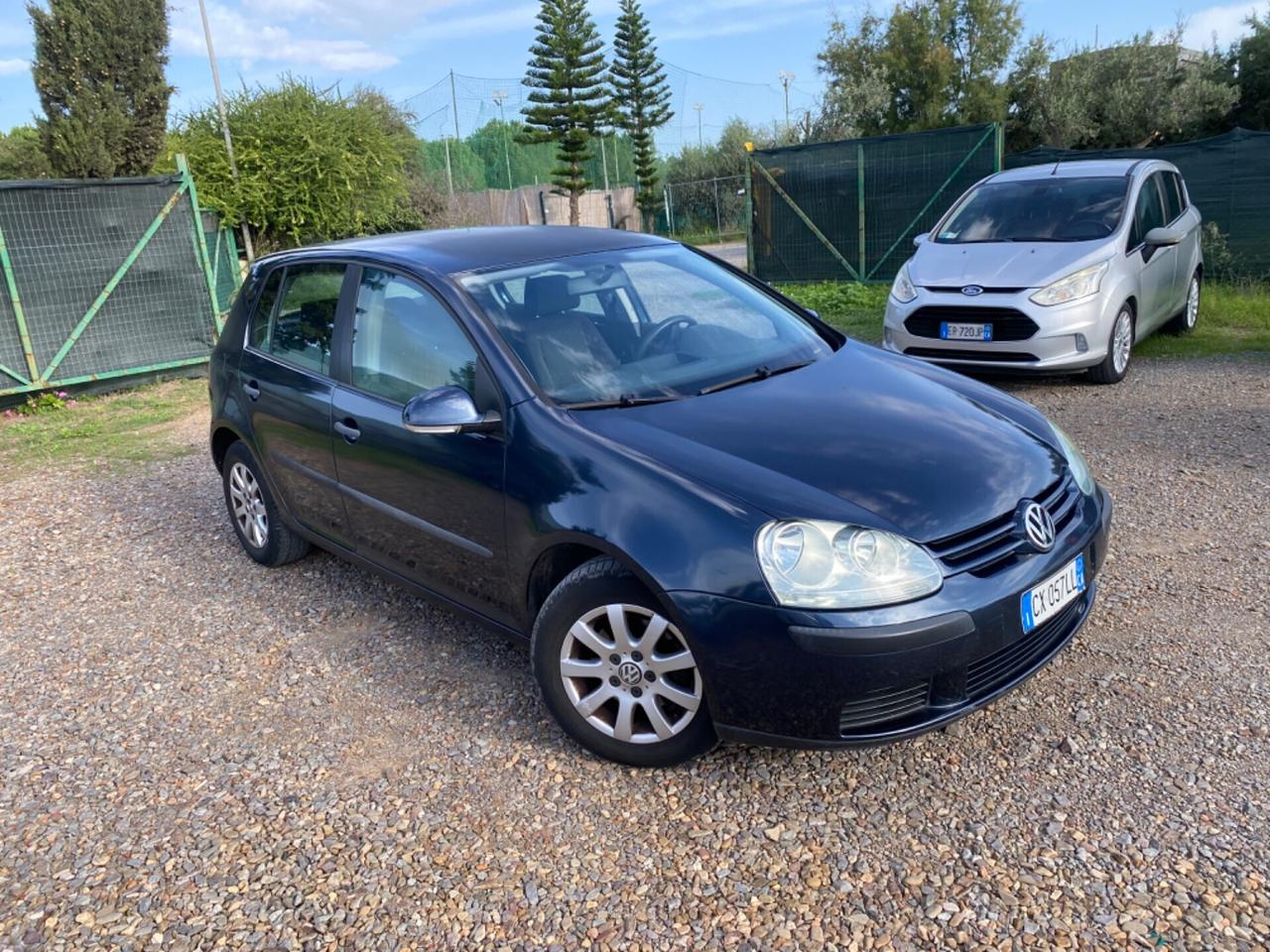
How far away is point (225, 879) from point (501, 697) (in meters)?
1.13

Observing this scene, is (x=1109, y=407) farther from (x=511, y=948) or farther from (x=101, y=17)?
(x=101, y=17)

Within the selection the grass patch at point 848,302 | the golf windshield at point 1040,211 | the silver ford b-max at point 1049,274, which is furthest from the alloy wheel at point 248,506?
the grass patch at point 848,302

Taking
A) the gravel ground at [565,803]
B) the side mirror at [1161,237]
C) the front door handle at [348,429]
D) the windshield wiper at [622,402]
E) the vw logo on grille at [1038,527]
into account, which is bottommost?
the gravel ground at [565,803]

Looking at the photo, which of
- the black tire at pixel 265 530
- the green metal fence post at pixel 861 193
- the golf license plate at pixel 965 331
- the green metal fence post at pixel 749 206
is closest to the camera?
the black tire at pixel 265 530

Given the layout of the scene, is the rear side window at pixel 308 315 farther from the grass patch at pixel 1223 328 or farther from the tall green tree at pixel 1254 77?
the tall green tree at pixel 1254 77

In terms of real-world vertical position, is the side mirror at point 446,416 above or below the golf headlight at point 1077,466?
above

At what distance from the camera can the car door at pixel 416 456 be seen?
3.37 meters

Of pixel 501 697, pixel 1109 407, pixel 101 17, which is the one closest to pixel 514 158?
pixel 101 17

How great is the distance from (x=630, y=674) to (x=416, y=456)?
1.21 m

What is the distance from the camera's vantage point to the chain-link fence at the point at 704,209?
114ft

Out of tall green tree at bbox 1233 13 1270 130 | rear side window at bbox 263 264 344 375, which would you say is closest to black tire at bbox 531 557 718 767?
rear side window at bbox 263 264 344 375

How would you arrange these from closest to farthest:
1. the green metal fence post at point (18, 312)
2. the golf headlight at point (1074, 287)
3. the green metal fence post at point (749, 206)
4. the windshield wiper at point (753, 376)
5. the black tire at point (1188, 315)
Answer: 1. the windshield wiper at point (753, 376)
2. the golf headlight at point (1074, 287)
3. the green metal fence post at point (18, 312)
4. the black tire at point (1188, 315)
5. the green metal fence post at point (749, 206)

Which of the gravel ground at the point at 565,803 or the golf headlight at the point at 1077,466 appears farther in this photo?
the golf headlight at the point at 1077,466

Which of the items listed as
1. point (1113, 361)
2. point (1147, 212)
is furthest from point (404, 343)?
point (1147, 212)
